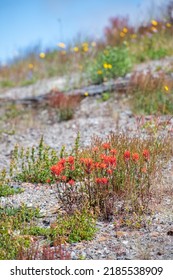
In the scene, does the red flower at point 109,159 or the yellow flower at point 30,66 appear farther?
the yellow flower at point 30,66

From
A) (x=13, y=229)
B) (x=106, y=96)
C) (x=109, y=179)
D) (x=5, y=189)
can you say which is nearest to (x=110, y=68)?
(x=106, y=96)

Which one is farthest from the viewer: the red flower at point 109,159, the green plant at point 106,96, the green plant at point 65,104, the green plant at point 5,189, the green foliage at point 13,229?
the green plant at point 106,96

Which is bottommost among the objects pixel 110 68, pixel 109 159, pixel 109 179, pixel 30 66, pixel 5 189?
pixel 5 189

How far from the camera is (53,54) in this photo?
16891 millimetres

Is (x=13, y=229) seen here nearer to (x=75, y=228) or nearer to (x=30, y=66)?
(x=75, y=228)

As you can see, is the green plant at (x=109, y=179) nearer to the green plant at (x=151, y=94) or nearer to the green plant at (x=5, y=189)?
the green plant at (x=5, y=189)

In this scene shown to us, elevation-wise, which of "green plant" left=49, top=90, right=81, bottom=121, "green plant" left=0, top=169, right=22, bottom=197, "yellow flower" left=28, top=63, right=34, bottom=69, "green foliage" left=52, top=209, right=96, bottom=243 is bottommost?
"green foliage" left=52, top=209, right=96, bottom=243

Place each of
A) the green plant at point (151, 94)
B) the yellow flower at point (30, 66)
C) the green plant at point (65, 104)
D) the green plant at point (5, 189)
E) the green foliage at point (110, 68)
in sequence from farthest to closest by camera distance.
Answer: the yellow flower at point (30, 66) → the green foliage at point (110, 68) → the green plant at point (65, 104) → the green plant at point (151, 94) → the green plant at point (5, 189)

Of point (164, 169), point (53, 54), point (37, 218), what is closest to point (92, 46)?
point (53, 54)

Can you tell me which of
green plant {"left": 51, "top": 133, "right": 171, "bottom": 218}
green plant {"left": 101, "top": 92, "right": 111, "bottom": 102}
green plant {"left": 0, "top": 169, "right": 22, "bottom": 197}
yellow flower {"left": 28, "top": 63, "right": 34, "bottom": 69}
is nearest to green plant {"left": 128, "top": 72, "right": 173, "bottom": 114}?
green plant {"left": 101, "top": 92, "right": 111, "bottom": 102}

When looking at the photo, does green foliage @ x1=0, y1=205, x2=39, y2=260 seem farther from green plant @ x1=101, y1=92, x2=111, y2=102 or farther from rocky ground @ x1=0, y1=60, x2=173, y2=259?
green plant @ x1=101, y1=92, x2=111, y2=102

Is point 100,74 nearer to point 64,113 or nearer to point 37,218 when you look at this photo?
point 64,113

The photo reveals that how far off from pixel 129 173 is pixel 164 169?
3.45 feet

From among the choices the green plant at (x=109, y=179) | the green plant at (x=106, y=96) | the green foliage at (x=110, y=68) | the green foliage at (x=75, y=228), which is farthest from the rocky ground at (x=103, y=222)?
the green foliage at (x=110, y=68)
